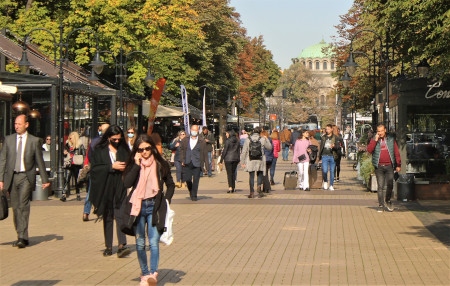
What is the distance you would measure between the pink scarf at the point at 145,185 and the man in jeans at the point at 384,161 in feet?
33.4

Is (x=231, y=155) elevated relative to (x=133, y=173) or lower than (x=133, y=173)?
elevated

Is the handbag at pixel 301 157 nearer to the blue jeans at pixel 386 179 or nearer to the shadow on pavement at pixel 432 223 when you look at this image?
the shadow on pavement at pixel 432 223

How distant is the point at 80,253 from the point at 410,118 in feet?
39.1

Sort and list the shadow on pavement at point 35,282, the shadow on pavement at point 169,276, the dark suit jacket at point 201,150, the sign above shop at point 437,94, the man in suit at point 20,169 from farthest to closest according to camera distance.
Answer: the dark suit jacket at point 201,150
the sign above shop at point 437,94
the man in suit at point 20,169
the shadow on pavement at point 169,276
the shadow on pavement at point 35,282

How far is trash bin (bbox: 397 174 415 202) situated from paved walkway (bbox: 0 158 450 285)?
1.29ft

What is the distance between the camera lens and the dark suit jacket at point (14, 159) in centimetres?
1378

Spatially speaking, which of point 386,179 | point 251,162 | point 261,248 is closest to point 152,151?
point 261,248

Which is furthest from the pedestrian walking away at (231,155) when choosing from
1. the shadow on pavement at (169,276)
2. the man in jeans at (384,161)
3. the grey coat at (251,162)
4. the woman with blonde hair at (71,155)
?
the shadow on pavement at (169,276)

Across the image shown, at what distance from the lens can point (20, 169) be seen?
13.8 meters

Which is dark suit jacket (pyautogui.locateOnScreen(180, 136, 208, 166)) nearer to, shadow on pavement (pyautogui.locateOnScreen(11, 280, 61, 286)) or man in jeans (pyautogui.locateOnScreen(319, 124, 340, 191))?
man in jeans (pyautogui.locateOnScreen(319, 124, 340, 191))

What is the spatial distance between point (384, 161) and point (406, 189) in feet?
9.35

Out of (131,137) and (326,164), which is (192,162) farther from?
(326,164)

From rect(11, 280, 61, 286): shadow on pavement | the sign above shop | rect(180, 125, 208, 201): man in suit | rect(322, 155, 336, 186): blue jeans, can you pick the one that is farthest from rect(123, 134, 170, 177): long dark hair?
rect(322, 155, 336, 186): blue jeans

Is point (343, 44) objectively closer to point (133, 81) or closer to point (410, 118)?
point (133, 81)
